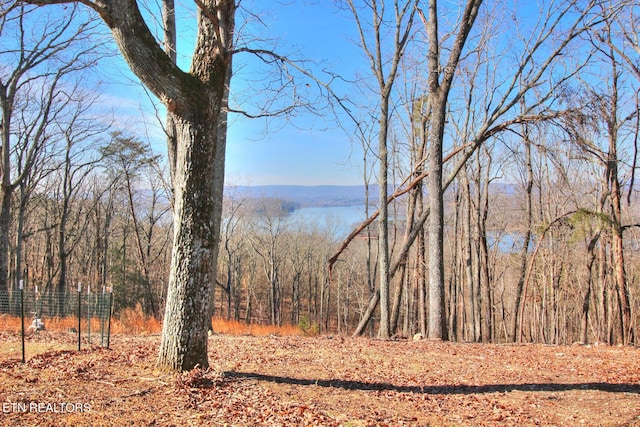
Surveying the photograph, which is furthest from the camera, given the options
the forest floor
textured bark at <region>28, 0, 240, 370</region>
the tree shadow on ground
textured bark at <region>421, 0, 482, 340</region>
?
textured bark at <region>421, 0, 482, 340</region>

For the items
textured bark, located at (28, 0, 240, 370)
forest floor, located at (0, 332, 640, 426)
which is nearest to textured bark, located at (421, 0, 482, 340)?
forest floor, located at (0, 332, 640, 426)

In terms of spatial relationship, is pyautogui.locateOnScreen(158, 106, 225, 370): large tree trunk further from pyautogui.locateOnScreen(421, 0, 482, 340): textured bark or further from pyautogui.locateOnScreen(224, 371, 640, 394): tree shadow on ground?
pyautogui.locateOnScreen(421, 0, 482, 340): textured bark

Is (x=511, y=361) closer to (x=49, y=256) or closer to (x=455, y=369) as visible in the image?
(x=455, y=369)

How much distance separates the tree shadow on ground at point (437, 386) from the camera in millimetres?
4523

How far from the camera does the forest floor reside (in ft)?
11.2

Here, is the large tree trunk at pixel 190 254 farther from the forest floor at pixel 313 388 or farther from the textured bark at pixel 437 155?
the textured bark at pixel 437 155

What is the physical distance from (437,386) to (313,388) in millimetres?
1410

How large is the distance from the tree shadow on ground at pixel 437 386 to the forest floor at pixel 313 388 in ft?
0.04

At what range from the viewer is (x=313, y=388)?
171 inches

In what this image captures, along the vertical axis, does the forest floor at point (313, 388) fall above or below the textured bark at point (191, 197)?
below

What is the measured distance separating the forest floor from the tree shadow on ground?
1 centimetres

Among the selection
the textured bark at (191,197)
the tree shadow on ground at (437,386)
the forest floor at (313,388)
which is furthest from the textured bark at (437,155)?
the textured bark at (191,197)

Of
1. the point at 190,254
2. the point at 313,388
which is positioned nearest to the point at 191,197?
the point at 190,254

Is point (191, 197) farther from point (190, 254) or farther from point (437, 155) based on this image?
point (437, 155)
